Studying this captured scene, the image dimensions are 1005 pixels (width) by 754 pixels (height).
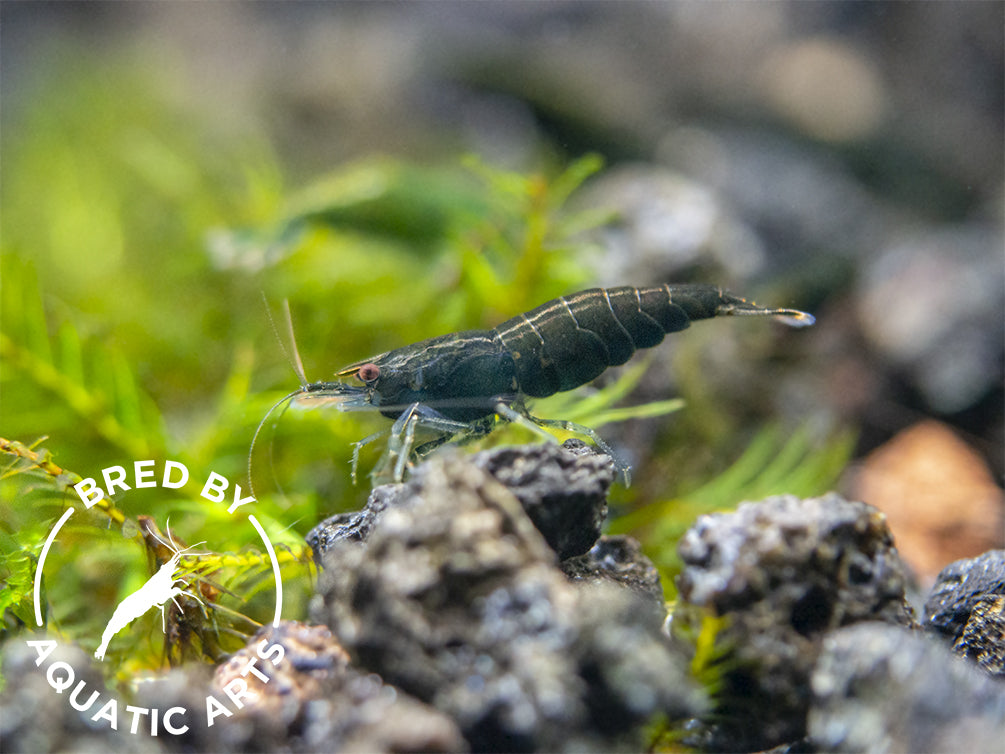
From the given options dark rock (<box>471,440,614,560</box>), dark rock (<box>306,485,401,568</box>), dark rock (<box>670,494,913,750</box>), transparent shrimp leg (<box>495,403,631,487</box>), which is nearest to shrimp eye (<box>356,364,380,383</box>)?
transparent shrimp leg (<box>495,403,631,487</box>)

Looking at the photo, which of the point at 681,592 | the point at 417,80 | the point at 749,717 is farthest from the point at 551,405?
the point at 417,80

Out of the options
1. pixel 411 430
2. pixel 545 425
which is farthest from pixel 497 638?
pixel 545 425

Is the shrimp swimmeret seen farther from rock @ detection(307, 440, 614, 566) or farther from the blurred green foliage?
rock @ detection(307, 440, 614, 566)

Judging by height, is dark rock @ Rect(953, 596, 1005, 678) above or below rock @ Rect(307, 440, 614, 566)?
below

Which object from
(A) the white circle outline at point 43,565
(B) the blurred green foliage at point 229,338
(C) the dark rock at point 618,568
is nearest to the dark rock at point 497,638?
(C) the dark rock at point 618,568

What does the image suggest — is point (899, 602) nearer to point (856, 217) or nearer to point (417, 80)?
point (856, 217)

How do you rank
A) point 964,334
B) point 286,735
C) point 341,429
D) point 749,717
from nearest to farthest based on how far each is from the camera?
point 286,735 → point 749,717 → point 341,429 → point 964,334
